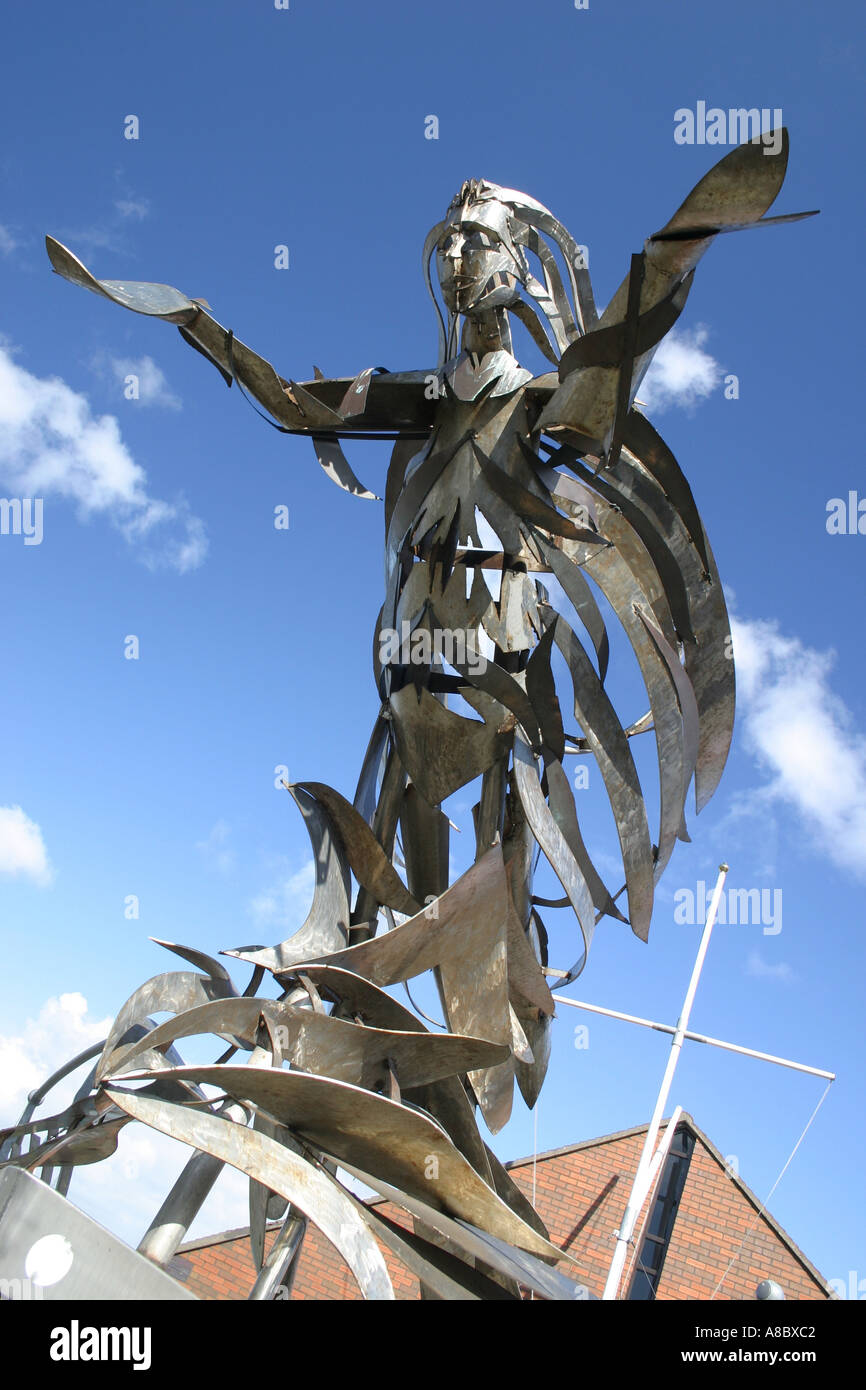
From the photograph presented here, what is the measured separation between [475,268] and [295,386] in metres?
1.00

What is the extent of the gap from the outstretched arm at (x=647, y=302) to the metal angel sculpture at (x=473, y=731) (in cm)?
1

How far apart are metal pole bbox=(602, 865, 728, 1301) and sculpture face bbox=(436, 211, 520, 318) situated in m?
7.52

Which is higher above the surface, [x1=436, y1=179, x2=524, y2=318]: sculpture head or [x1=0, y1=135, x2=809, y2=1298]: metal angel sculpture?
[x1=436, y1=179, x2=524, y2=318]: sculpture head

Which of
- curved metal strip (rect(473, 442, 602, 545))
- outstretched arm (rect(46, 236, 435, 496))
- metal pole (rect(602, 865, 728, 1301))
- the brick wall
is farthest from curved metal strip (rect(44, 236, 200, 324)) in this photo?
the brick wall

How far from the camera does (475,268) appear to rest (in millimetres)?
5480

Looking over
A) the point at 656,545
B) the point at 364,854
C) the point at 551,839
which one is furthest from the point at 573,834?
the point at 656,545

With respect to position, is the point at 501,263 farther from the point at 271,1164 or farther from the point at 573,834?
the point at 271,1164

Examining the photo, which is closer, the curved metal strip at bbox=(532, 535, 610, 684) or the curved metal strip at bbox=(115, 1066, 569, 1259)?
the curved metal strip at bbox=(115, 1066, 569, 1259)

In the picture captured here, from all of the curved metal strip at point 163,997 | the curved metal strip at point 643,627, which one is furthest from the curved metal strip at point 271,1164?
the curved metal strip at point 643,627

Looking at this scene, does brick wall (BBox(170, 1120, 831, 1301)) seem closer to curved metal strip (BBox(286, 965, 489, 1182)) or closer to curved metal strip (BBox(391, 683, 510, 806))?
curved metal strip (BBox(286, 965, 489, 1182))

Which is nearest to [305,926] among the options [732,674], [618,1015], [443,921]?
[443,921]

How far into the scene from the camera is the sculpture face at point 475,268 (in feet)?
17.9

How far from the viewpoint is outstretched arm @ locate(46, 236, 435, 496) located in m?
5.04

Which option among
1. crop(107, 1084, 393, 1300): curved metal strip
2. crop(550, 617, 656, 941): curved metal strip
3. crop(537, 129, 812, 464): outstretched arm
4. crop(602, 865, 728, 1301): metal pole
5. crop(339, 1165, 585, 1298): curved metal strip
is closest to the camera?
crop(107, 1084, 393, 1300): curved metal strip
